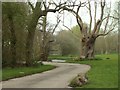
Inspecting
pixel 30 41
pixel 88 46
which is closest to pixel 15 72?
pixel 30 41

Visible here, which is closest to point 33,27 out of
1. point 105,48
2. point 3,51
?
point 3,51

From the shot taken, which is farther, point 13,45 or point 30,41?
point 30,41

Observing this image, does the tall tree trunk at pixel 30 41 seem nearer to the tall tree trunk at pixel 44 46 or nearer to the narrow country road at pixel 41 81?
the narrow country road at pixel 41 81

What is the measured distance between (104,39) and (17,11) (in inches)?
2949

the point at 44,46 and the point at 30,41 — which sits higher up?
the point at 30,41

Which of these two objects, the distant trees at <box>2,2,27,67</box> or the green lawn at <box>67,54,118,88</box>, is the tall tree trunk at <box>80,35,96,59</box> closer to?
the distant trees at <box>2,2,27,67</box>

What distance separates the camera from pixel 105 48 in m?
107

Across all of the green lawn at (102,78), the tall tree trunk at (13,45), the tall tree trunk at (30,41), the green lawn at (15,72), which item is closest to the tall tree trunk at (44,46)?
the tall tree trunk at (30,41)

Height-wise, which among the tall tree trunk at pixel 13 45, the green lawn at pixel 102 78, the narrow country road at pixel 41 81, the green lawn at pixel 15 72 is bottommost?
the narrow country road at pixel 41 81

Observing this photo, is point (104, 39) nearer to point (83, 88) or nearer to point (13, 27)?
point (13, 27)

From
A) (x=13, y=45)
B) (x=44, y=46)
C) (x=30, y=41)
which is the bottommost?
(x=13, y=45)

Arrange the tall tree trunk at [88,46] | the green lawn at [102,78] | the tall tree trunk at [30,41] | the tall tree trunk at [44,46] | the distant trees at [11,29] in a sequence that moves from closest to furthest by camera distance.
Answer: the green lawn at [102,78] < the distant trees at [11,29] < the tall tree trunk at [30,41] < the tall tree trunk at [44,46] < the tall tree trunk at [88,46]


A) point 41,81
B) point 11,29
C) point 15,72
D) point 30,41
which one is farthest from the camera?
point 30,41

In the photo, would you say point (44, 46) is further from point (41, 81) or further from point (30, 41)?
point (41, 81)
